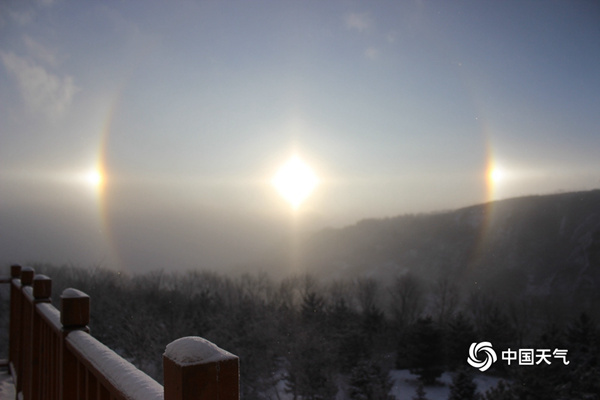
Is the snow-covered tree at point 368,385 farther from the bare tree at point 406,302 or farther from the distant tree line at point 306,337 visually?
the bare tree at point 406,302

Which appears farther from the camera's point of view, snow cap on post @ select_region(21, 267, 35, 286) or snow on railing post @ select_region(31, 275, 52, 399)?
snow cap on post @ select_region(21, 267, 35, 286)

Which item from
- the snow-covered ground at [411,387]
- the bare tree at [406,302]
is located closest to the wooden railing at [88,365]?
the snow-covered ground at [411,387]

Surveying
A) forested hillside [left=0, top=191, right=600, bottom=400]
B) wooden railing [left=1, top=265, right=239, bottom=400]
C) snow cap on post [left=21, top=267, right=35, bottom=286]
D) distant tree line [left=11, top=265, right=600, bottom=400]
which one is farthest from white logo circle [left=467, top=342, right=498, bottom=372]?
wooden railing [left=1, top=265, right=239, bottom=400]

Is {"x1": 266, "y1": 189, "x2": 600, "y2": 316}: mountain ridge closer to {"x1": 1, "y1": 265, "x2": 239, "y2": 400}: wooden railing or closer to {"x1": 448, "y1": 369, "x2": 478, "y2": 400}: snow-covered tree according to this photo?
{"x1": 448, "y1": 369, "x2": 478, "y2": 400}: snow-covered tree

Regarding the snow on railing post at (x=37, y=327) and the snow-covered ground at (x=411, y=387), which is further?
the snow-covered ground at (x=411, y=387)

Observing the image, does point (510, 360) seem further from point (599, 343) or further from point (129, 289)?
point (129, 289)

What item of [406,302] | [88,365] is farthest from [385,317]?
[88,365]

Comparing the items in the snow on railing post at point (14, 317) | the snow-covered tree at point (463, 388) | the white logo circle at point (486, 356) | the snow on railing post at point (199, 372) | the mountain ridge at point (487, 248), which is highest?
the snow on railing post at point (199, 372)
